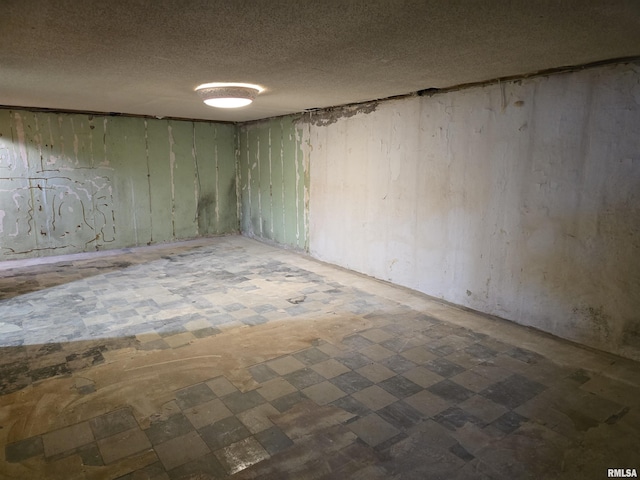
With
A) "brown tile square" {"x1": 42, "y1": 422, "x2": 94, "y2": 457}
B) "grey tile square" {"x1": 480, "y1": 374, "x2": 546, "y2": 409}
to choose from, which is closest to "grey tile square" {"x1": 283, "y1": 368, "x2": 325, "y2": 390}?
"grey tile square" {"x1": 480, "y1": 374, "x2": 546, "y2": 409}

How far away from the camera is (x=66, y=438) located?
2152mm

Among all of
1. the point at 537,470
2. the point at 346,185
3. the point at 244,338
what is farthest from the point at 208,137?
the point at 537,470

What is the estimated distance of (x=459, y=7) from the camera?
6.33 ft

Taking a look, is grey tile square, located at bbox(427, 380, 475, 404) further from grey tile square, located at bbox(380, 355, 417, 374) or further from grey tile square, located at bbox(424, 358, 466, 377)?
grey tile square, located at bbox(380, 355, 417, 374)

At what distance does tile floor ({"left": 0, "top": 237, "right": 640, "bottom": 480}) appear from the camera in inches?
78.9

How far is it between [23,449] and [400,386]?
2136 millimetres

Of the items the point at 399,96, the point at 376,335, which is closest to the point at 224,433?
the point at 376,335

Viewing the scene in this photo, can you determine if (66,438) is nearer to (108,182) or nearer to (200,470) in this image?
(200,470)

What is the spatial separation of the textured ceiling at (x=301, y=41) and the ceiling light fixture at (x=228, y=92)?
0.56 ft

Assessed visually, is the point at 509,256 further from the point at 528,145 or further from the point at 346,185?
the point at 346,185

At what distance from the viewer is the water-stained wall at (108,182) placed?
234 inches

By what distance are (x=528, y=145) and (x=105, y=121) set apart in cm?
619

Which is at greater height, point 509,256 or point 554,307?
point 509,256

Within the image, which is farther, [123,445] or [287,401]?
→ [287,401]
